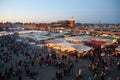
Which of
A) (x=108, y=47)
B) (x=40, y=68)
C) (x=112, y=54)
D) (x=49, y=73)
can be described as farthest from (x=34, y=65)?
(x=108, y=47)

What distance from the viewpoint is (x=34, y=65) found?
55.2 feet

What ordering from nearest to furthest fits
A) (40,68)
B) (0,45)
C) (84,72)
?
1. (84,72)
2. (40,68)
3. (0,45)

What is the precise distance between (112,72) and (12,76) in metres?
8.47

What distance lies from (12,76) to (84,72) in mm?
6062

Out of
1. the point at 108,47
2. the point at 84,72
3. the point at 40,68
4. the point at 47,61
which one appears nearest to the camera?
the point at 84,72

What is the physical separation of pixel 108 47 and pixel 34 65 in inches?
447

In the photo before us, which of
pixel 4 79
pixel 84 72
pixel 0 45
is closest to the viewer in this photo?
pixel 4 79

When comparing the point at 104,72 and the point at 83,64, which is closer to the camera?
the point at 104,72

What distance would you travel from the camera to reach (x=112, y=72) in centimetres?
1480

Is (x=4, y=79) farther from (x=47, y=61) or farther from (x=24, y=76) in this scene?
(x=47, y=61)

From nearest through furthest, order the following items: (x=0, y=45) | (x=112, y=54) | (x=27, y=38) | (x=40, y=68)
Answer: (x=40, y=68) → (x=112, y=54) → (x=0, y=45) → (x=27, y=38)

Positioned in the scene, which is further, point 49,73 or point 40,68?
point 40,68

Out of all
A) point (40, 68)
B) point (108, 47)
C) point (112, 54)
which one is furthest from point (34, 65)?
point (108, 47)

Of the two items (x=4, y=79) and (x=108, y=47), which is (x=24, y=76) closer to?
(x=4, y=79)
